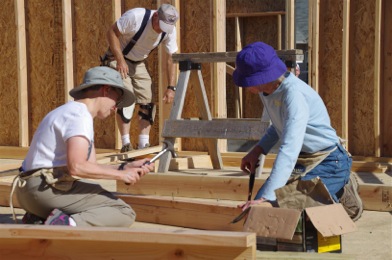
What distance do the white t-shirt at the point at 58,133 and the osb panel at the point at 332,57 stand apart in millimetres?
4909

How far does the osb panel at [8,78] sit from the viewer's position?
33.7ft

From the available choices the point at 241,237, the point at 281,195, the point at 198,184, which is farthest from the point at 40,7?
the point at 241,237

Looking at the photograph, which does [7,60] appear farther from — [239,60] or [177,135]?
[239,60]

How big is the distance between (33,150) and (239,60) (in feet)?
4.34

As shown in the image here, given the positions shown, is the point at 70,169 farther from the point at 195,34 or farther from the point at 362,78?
the point at 195,34

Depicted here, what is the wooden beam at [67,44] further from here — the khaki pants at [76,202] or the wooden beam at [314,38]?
the khaki pants at [76,202]

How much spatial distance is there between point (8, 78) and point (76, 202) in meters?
6.25

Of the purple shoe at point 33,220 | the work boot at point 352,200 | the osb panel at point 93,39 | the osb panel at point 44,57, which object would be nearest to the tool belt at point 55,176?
the purple shoe at point 33,220

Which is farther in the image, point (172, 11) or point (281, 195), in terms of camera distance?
point (172, 11)

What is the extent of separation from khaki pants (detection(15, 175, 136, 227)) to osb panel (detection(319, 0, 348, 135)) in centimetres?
459

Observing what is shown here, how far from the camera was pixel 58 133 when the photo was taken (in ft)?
14.0

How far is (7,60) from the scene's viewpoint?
10344 mm

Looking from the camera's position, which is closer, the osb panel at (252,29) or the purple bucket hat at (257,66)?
the purple bucket hat at (257,66)

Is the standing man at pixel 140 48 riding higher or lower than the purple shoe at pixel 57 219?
higher
